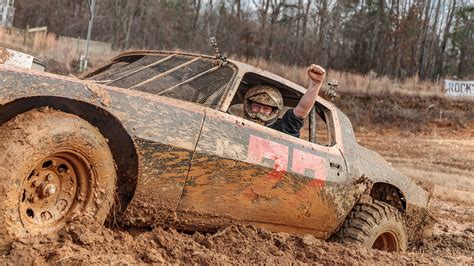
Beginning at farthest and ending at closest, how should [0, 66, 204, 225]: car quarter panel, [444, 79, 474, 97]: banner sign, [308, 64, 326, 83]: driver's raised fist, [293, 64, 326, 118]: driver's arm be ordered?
1. [444, 79, 474, 97]: banner sign
2. [293, 64, 326, 118]: driver's arm
3. [308, 64, 326, 83]: driver's raised fist
4. [0, 66, 204, 225]: car quarter panel

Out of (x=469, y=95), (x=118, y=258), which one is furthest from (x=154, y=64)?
(x=469, y=95)

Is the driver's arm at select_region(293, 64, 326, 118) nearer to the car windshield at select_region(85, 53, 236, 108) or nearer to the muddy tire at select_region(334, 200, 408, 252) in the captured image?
the car windshield at select_region(85, 53, 236, 108)

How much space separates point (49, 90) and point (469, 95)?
28.3 m

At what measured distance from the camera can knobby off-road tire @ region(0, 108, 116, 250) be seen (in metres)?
2.53

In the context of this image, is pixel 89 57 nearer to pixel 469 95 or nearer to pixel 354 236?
pixel 469 95

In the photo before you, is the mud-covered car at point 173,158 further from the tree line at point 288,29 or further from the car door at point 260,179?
the tree line at point 288,29

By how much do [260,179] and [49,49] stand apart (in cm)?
2419

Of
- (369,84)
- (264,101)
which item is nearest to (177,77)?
(264,101)

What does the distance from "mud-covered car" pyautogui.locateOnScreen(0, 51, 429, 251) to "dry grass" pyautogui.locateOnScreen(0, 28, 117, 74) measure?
20.7m

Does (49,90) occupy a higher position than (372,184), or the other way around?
(49,90)

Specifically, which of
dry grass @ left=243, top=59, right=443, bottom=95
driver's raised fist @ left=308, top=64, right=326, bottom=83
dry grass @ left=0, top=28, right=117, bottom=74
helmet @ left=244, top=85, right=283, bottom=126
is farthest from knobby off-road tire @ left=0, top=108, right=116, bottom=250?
dry grass @ left=243, top=59, right=443, bottom=95

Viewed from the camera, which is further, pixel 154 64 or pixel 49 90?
pixel 154 64

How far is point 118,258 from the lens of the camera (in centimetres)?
275

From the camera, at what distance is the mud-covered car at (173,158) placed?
2697mm
